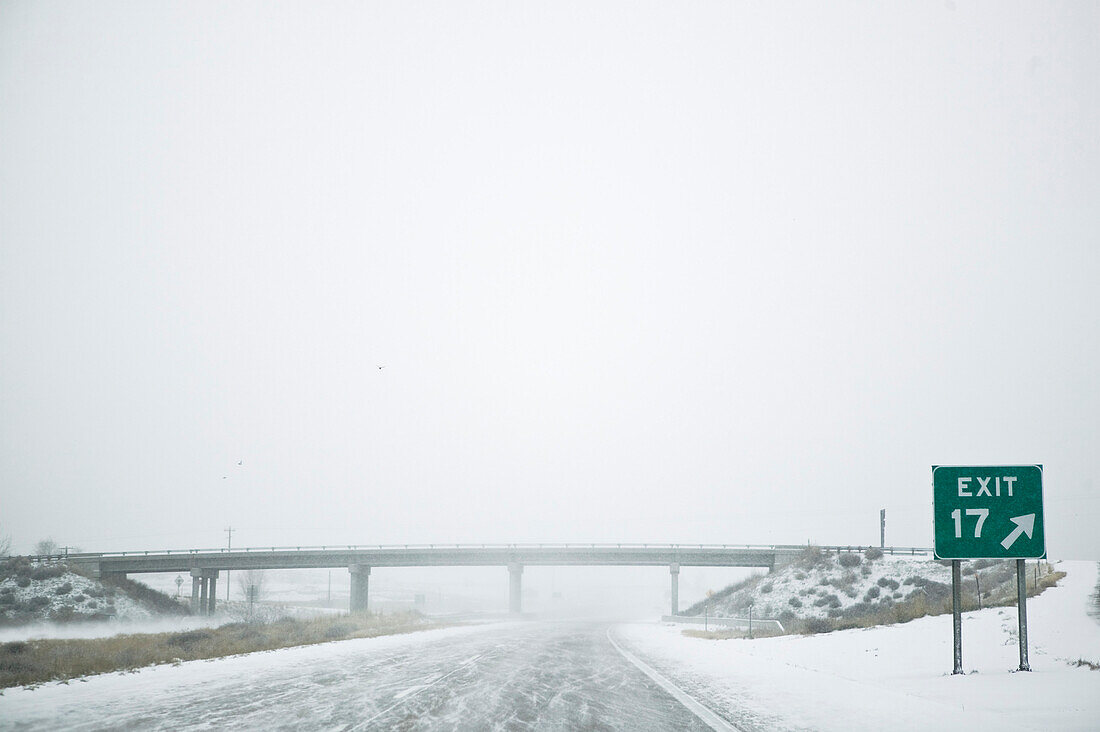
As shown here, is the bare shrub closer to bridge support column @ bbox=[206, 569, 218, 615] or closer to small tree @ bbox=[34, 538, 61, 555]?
bridge support column @ bbox=[206, 569, 218, 615]

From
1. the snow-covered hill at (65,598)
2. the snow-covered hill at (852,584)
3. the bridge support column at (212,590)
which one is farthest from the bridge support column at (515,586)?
the snow-covered hill at (65,598)

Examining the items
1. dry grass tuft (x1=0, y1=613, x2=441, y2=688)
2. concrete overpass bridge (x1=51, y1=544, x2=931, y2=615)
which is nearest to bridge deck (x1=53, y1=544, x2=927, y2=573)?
concrete overpass bridge (x1=51, y1=544, x2=931, y2=615)

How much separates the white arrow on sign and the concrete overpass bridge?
210 feet

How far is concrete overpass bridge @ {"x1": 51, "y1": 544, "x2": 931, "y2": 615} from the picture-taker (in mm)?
78562

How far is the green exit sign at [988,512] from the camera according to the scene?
13.7m

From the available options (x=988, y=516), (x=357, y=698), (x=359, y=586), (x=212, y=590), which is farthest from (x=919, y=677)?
(x=212, y=590)

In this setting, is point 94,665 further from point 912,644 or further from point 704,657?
point 912,644

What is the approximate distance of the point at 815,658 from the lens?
69.3 feet

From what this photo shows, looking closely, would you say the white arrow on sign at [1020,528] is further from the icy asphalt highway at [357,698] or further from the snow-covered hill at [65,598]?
the snow-covered hill at [65,598]

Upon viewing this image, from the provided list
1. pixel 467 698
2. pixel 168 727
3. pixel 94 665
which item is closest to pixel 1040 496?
pixel 467 698

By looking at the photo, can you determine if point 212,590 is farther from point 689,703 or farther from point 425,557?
point 689,703

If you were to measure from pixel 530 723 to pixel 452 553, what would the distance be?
7992 centimetres

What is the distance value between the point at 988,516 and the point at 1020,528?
1.86ft

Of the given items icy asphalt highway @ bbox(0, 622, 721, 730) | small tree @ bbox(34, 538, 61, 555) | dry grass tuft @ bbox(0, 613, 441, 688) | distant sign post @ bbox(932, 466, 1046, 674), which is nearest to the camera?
Result: icy asphalt highway @ bbox(0, 622, 721, 730)
